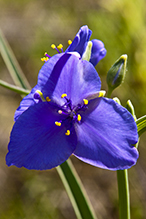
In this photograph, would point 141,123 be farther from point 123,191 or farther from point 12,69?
point 12,69

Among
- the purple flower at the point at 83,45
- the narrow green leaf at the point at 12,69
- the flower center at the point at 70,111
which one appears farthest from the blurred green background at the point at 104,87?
the flower center at the point at 70,111

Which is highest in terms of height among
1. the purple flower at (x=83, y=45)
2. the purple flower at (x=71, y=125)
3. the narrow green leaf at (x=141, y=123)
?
the purple flower at (x=83, y=45)

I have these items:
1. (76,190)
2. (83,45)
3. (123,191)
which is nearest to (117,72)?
(83,45)

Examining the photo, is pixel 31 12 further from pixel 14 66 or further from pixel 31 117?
pixel 31 117

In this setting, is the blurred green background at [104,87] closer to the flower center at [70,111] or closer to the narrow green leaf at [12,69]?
the narrow green leaf at [12,69]

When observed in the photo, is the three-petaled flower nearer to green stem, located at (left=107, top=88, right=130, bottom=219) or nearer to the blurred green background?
green stem, located at (left=107, top=88, right=130, bottom=219)

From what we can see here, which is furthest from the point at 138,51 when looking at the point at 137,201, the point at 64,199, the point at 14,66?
the point at 64,199
